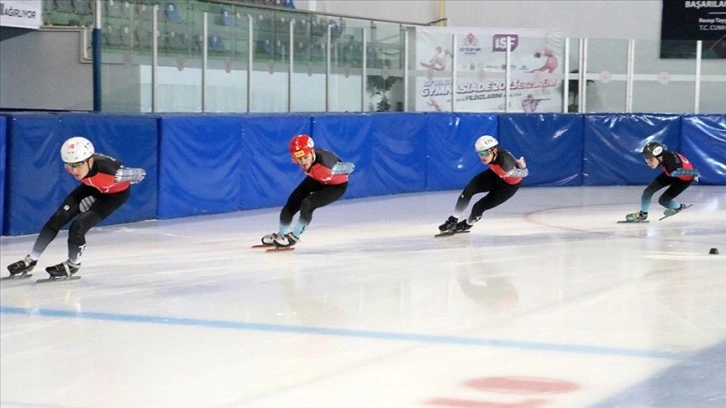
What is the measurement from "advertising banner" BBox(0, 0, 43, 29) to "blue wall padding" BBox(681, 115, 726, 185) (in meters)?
11.2

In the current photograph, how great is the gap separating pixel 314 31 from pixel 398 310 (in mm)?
10479

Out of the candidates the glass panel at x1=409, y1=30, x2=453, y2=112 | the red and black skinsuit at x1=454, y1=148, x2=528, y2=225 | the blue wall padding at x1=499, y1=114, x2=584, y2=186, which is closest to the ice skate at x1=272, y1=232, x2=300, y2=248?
the red and black skinsuit at x1=454, y1=148, x2=528, y2=225

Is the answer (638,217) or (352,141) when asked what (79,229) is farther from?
(352,141)

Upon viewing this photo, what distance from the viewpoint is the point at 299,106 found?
1750cm

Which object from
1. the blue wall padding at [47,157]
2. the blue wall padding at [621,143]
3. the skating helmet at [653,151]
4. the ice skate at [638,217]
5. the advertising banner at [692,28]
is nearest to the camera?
the blue wall padding at [47,157]

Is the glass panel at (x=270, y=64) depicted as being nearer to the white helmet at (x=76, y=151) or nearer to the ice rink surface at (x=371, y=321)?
the ice rink surface at (x=371, y=321)

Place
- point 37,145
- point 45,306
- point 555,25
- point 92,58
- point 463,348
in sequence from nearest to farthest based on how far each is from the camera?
point 463,348, point 45,306, point 37,145, point 92,58, point 555,25

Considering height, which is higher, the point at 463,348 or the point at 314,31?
the point at 314,31

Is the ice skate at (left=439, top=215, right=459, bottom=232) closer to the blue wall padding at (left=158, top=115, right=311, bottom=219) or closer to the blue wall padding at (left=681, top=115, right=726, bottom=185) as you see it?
the blue wall padding at (left=158, top=115, right=311, bottom=219)

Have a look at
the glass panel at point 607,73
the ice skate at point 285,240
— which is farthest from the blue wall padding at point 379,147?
the ice skate at point 285,240

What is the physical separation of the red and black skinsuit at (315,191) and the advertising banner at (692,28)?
11.3 meters

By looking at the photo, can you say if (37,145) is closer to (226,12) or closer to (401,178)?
(226,12)

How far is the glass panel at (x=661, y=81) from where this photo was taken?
2091 cm

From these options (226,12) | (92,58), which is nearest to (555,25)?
(226,12)
